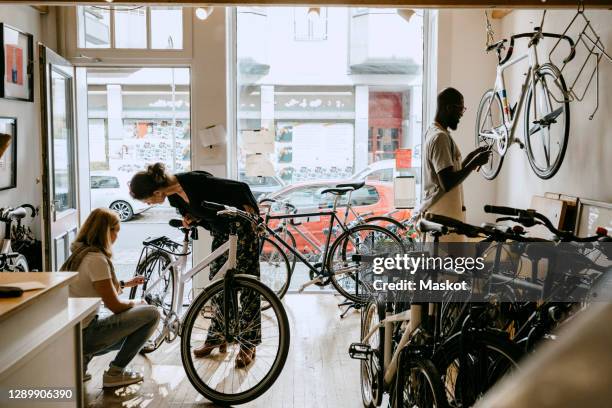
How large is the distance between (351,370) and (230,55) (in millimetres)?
3167

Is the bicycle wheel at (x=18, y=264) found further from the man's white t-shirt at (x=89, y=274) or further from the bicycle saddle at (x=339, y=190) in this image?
the bicycle saddle at (x=339, y=190)

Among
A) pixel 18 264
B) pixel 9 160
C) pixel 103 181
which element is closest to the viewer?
pixel 18 264

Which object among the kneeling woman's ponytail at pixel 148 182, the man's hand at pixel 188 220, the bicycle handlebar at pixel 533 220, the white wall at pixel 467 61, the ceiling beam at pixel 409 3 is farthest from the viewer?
the white wall at pixel 467 61

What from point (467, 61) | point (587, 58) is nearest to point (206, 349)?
point (587, 58)

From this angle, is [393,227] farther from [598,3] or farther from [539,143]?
[598,3]

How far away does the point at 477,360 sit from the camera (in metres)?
2.06

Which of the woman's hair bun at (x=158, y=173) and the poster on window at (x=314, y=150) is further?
the poster on window at (x=314, y=150)

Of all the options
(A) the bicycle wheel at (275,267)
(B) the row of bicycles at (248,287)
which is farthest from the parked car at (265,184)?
(A) the bicycle wheel at (275,267)

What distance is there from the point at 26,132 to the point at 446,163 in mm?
3432

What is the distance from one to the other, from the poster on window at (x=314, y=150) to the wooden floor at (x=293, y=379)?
1633 millimetres

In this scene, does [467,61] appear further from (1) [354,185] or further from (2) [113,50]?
(2) [113,50]

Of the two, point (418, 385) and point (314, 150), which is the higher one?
point (314, 150)

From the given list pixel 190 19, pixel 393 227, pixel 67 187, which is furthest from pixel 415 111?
pixel 67 187

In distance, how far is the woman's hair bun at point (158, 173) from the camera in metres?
3.67
